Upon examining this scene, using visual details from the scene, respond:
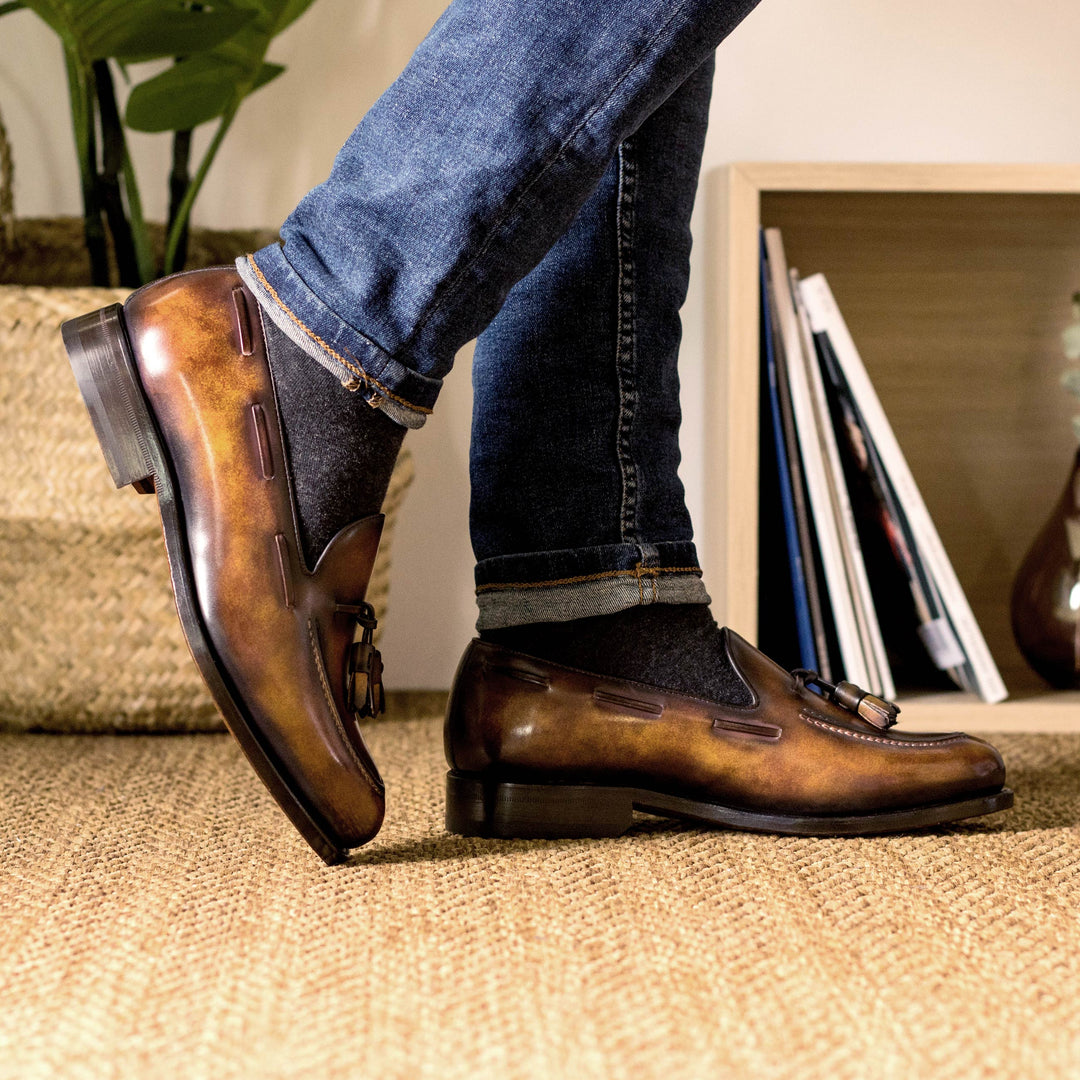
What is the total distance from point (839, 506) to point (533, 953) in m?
0.70

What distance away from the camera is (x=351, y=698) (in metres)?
0.54

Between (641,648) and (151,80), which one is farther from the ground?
(151,80)

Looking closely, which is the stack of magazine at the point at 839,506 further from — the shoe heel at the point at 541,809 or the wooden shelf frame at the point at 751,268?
the shoe heel at the point at 541,809

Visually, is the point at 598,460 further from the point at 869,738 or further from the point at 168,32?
the point at 168,32

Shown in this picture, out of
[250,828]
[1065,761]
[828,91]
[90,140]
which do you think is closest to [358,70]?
[90,140]

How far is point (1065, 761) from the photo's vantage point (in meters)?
0.84

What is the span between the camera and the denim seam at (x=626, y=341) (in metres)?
0.61

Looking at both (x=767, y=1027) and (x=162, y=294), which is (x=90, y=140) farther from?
(x=767, y=1027)

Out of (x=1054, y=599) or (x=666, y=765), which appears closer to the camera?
(x=666, y=765)

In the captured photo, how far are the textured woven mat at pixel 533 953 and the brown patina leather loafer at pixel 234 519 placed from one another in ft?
0.24

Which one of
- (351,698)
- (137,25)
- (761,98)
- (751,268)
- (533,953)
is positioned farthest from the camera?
(761,98)

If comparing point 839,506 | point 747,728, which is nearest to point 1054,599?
point 839,506

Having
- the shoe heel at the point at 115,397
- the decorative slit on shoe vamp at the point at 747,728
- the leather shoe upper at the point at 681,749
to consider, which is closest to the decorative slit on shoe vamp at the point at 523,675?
the leather shoe upper at the point at 681,749

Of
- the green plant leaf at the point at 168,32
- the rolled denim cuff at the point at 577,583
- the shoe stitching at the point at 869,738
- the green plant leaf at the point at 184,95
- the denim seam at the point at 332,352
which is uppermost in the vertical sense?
the green plant leaf at the point at 168,32
